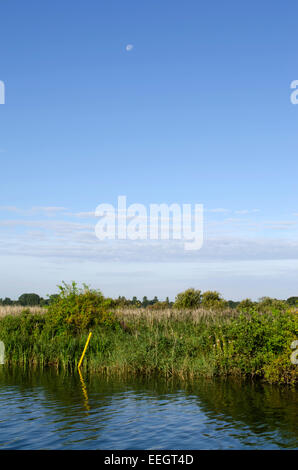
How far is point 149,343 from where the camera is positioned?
22.6m

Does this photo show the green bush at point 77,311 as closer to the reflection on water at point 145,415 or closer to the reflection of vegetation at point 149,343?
the reflection of vegetation at point 149,343

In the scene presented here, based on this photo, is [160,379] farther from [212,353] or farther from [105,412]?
[105,412]

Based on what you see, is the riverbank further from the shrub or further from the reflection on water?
the shrub

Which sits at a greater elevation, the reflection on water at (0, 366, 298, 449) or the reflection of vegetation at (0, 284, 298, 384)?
the reflection of vegetation at (0, 284, 298, 384)

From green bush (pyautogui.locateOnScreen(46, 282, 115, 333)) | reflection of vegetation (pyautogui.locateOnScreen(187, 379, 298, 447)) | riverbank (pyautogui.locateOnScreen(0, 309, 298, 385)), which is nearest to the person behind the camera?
reflection of vegetation (pyautogui.locateOnScreen(187, 379, 298, 447))

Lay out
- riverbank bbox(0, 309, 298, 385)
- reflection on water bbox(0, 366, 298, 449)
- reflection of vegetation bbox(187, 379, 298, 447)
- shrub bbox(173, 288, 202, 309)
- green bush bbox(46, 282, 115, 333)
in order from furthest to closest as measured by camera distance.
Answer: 1. shrub bbox(173, 288, 202, 309)
2. green bush bbox(46, 282, 115, 333)
3. riverbank bbox(0, 309, 298, 385)
4. reflection of vegetation bbox(187, 379, 298, 447)
5. reflection on water bbox(0, 366, 298, 449)

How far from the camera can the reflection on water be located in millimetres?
11477

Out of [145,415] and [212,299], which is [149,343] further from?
[212,299]

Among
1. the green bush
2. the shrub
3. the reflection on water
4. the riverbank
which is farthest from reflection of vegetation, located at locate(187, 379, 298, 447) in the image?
the shrub

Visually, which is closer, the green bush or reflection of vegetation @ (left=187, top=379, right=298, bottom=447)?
reflection of vegetation @ (left=187, top=379, right=298, bottom=447)

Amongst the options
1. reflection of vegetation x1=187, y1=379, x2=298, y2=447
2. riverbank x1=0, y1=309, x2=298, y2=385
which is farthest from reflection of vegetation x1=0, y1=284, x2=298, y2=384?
reflection of vegetation x1=187, y1=379, x2=298, y2=447

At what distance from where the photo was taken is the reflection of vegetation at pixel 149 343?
1970 centimetres
